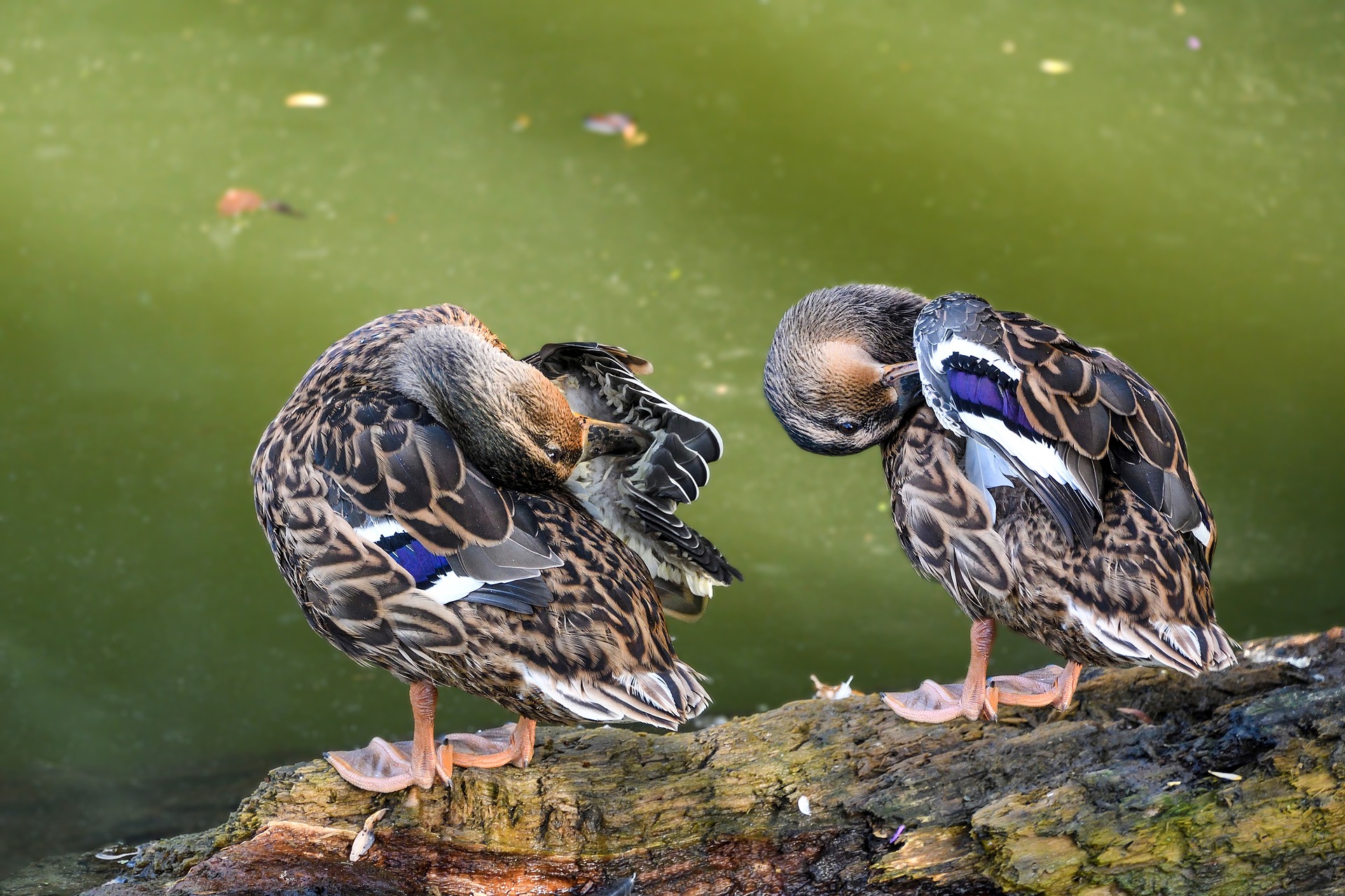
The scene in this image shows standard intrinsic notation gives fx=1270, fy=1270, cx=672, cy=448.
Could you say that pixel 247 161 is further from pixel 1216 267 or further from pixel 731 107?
pixel 1216 267

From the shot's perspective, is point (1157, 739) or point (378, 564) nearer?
point (378, 564)

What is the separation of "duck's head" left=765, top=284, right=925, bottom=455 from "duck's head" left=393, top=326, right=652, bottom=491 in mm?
618

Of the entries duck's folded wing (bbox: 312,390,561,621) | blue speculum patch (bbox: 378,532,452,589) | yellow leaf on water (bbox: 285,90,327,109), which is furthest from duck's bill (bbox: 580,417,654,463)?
yellow leaf on water (bbox: 285,90,327,109)

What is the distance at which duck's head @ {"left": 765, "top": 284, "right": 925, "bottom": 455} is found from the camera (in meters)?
2.95

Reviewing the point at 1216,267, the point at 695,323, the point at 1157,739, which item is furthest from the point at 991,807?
the point at 1216,267

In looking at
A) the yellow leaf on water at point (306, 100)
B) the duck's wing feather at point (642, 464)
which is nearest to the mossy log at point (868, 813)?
the duck's wing feather at point (642, 464)

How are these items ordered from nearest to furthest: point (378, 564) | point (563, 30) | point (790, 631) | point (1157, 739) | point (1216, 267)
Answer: point (378, 564)
point (1157, 739)
point (790, 631)
point (1216, 267)
point (563, 30)

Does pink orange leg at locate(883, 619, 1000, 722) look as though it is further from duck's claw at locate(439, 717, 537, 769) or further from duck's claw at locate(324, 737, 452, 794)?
duck's claw at locate(324, 737, 452, 794)

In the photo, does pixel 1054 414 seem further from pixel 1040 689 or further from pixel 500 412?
pixel 500 412

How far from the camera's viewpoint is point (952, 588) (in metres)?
2.73

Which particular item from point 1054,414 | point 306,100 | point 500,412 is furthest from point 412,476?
point 306,100

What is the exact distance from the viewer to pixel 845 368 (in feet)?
9.78

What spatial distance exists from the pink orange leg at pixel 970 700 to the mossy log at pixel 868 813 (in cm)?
3

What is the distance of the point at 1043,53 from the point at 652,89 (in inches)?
73.1
